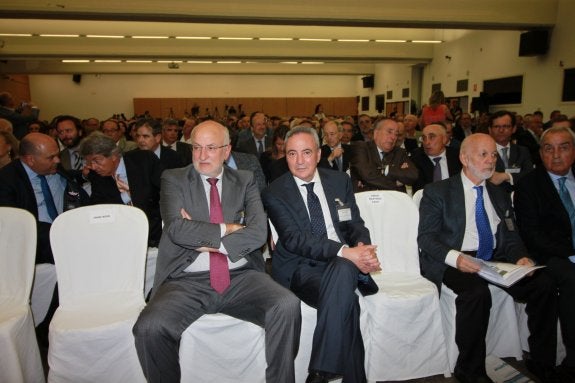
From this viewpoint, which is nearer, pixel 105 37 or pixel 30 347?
pixel 30 347

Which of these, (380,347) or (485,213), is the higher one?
(485,213)

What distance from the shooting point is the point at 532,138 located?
5.93 metres

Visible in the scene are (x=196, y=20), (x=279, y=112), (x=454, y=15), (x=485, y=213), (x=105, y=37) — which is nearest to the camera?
(x=485, y=213)

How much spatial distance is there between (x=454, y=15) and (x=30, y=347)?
8.69 m

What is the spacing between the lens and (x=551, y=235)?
8.68 feet

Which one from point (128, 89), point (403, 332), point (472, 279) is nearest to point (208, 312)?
point (403, 332)

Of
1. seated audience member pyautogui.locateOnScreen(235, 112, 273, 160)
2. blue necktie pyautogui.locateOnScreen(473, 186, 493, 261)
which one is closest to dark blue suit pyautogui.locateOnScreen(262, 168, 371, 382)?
blue necktie pyautogui.locateOnScreen(473, 186, 493, 261)

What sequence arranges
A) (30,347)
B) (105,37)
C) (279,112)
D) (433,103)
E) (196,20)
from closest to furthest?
(30,347)
(433,103)
(196,20)
(105,37)
(279,112)

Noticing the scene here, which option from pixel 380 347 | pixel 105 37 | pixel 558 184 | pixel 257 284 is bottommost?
pixel 380 347

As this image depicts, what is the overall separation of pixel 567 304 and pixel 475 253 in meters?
0.57

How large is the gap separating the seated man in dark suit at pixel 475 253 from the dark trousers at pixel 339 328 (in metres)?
0.65

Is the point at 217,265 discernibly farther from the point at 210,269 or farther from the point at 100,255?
the point at 100,255

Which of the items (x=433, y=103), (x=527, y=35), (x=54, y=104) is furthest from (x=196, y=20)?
(x=54, y=104)

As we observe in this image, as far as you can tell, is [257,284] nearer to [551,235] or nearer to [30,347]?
[30,347]
